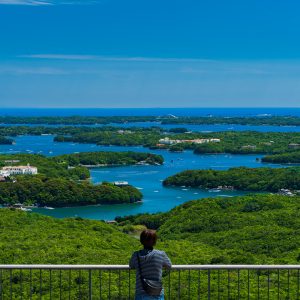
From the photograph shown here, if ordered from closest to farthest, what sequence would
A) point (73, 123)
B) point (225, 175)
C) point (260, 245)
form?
point (260, 245) → point (225, 175) → point (73, 123)

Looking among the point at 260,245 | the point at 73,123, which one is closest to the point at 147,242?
the point at 260,245

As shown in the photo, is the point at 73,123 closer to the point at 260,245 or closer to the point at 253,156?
the point at 253,156

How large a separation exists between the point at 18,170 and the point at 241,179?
16318 millimetres

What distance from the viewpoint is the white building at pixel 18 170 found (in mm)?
45756

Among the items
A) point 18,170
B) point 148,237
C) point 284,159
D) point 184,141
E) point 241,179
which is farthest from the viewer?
point 184,141

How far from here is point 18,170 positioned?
1823 inches

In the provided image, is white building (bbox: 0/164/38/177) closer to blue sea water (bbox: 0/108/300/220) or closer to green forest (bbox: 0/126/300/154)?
blue sea water (bbox: 0/108/300/220)

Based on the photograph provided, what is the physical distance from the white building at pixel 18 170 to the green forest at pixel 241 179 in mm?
10161

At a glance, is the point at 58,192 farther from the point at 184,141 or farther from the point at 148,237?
the point at 184,141

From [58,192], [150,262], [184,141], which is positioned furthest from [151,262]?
[184,141]

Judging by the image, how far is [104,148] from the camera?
76.2 m

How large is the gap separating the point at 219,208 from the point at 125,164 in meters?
33.5

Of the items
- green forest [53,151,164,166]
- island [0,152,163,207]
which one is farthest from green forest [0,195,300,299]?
green forest [53,151,164,166]

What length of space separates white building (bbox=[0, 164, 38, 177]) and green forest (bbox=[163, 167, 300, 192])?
10161 mm
